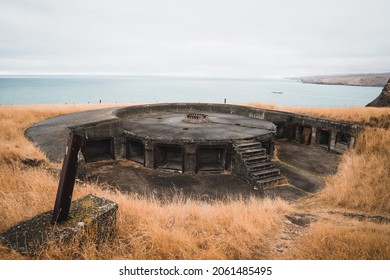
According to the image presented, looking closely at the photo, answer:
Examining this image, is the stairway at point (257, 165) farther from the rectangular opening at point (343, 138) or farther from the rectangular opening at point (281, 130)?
the rectangular opening at point (281, 130)

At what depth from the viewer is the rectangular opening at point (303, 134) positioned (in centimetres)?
1938

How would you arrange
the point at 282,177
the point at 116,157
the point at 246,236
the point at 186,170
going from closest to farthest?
the point at 246,236, the point at 282,177, the point at 186,170, the point at 116,157

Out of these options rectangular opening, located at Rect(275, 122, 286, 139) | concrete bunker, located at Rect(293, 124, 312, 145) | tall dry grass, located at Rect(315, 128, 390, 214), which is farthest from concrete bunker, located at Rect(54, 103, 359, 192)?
tall dry grass, located at Rect(315, 128, 390, 214)

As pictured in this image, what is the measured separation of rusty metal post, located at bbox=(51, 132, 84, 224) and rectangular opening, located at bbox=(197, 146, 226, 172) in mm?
10205

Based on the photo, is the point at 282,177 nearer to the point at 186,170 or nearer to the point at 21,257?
the point at 186,170

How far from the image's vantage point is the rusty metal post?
Answer: 3484 millimetres

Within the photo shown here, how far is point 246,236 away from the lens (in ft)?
14.2

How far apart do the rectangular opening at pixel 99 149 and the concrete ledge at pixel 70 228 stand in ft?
37.0

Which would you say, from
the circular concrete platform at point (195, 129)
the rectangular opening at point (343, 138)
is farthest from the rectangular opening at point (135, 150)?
the rectangular opening at point (343, 138)

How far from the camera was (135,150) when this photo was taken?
15.4 metres

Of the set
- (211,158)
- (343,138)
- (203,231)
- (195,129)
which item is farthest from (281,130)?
(203,231)

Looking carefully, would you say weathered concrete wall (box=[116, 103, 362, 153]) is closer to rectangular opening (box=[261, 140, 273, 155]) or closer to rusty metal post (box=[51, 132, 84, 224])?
rectangular opening (box=[261, 140, 273, 155])
